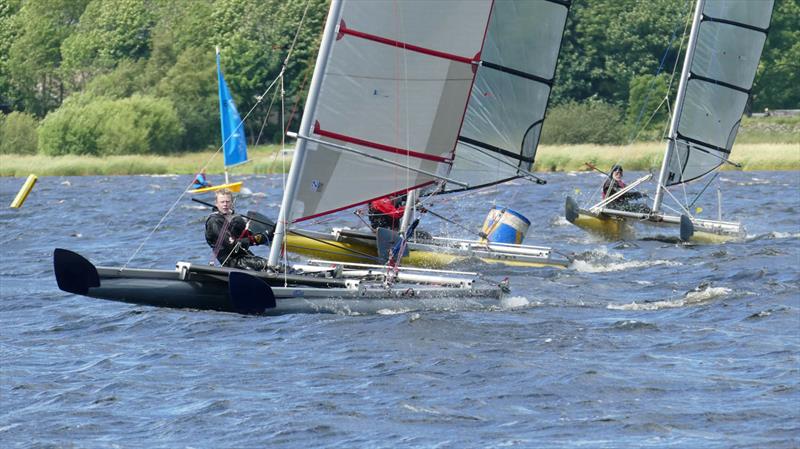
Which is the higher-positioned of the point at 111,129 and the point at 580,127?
the point at 580,127

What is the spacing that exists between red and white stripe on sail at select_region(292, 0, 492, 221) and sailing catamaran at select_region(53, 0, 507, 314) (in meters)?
0.01

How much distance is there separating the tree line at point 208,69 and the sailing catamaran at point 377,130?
56027 millimetres

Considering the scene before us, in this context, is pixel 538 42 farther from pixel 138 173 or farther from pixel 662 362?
→ pixel 138 173

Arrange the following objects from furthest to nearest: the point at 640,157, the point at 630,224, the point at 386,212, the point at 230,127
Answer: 1. the point at 640,157
2. the point at 230,127
3. the point at 630,224
4. the point at 386,212

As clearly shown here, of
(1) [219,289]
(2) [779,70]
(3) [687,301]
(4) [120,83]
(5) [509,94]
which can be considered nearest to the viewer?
(1) [219,289]

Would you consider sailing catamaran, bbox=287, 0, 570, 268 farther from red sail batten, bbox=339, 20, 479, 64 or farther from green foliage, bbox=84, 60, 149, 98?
green foliage, bbox=84, 60, 149, 98

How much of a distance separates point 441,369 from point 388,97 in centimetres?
518

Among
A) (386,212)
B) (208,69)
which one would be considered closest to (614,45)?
(208,69)

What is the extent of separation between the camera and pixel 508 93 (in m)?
27.2

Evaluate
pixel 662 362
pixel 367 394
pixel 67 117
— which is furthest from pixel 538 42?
pixel 67 117

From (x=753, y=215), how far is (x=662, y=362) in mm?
23417

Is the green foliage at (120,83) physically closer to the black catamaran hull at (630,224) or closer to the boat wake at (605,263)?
the black catamaran hull at (630,224)

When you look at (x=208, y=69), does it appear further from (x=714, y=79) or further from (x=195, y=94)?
(x=714, y=79)

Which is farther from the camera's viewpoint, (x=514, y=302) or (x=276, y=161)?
(x=276, y=161)
